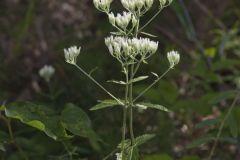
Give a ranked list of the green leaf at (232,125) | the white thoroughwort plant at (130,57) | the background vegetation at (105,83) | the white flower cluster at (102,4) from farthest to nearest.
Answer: the background vegetation at (105,83), the green leaf at (232,125), the white flower cluster at (102,4), the white thoroughwort plant at (130,57)

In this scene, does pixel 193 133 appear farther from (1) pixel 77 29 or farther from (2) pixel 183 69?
(1) pixel 77 29

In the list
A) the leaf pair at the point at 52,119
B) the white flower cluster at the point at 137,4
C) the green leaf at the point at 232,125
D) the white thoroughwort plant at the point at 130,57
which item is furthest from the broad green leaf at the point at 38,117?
the green leaf at the point at 232,125

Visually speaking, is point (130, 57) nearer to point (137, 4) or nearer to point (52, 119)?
point (137, 4)

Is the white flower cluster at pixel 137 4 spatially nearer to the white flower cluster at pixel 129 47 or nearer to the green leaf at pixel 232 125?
the white flower cluster at pixel 129 47

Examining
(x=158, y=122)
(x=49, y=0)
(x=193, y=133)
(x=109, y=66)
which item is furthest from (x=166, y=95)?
(x=49, y=0)

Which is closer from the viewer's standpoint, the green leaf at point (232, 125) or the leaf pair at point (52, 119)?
the leaf pair at point (52, 119)

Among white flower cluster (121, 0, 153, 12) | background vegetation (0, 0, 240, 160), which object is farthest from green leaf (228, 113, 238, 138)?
white flower cluster (121, 0, 153, 12)

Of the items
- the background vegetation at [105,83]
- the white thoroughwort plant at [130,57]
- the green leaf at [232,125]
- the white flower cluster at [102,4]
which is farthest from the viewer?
the background vegetation at [105,83]

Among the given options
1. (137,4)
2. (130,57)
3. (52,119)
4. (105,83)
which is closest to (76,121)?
(52,119)
